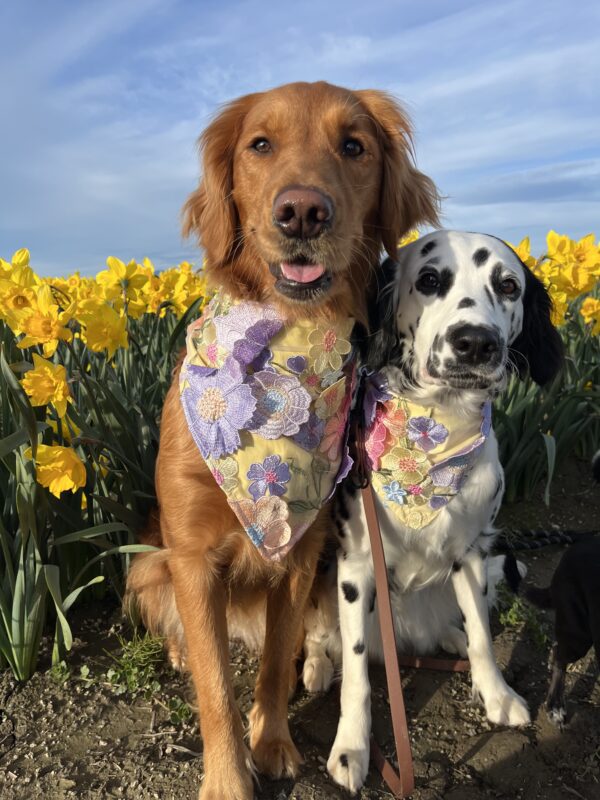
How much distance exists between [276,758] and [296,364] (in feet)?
4.35

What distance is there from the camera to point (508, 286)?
211 cm

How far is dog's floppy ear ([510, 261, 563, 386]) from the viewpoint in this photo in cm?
229

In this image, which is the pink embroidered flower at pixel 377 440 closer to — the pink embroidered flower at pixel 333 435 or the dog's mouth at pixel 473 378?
the pink embroidered flower at pixel 333 435

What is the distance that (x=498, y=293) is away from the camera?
209 centimetres

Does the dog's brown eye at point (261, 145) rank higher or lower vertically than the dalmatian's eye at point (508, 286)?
higher

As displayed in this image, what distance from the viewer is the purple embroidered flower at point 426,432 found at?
86.7 inches

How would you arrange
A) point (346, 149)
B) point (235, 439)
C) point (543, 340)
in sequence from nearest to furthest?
point (235, 439), point (346, 149), point (543, 340)

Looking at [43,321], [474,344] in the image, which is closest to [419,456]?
[474,344]

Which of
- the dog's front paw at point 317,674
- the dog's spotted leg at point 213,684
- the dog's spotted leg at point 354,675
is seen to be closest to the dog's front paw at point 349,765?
the dog's spotted leg at point 354,675

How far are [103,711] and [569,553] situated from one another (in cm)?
181

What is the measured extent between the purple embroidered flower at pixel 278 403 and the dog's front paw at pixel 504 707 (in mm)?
1306

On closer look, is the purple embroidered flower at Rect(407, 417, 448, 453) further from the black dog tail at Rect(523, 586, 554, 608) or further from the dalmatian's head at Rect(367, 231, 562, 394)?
the black dog tail at Rect(523, 586, 554, 608)

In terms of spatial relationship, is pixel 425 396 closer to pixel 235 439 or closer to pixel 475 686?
pixel 235 439

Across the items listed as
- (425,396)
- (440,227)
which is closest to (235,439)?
(425,396)
